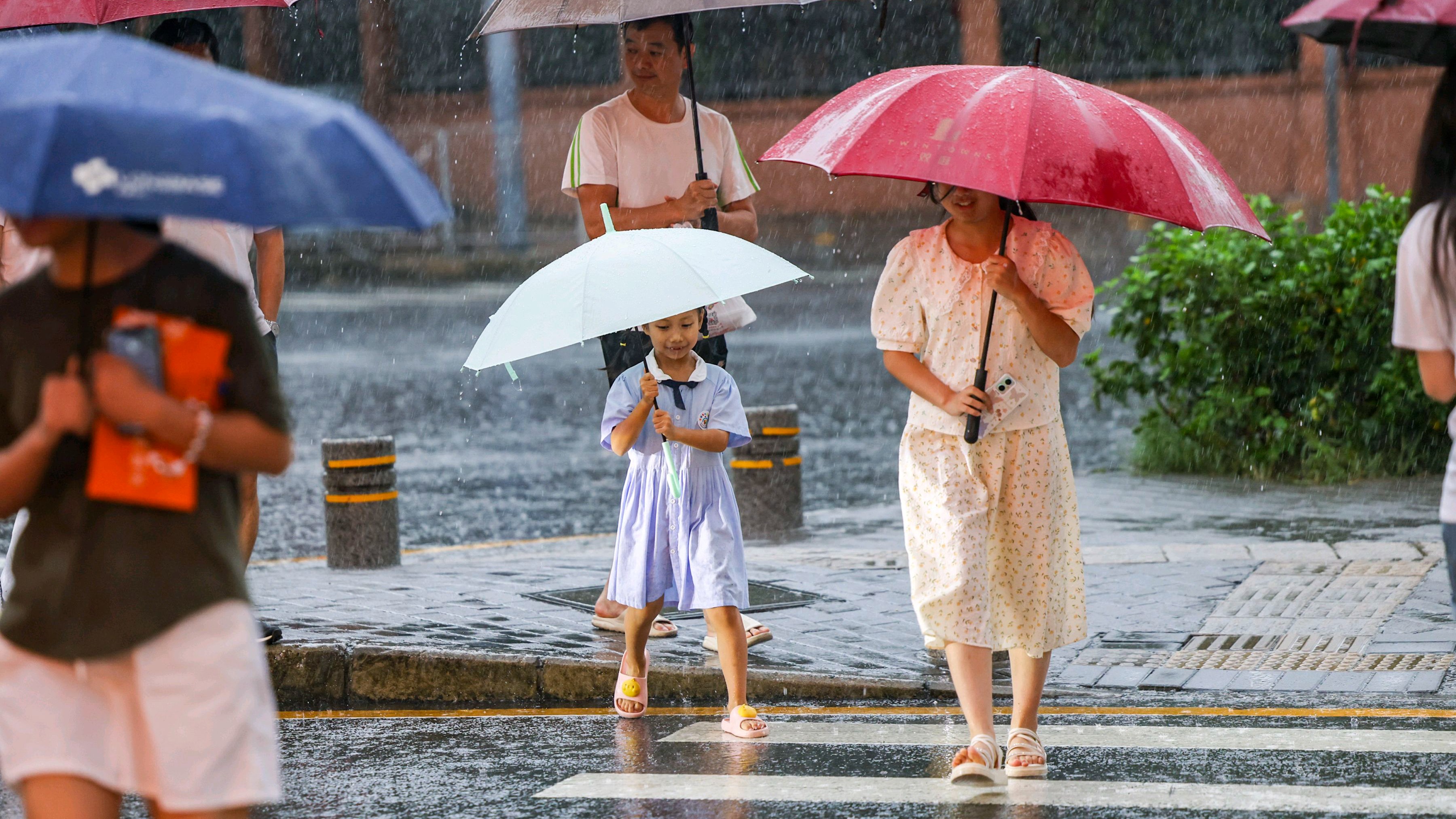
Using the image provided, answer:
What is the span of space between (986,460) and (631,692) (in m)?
1.63

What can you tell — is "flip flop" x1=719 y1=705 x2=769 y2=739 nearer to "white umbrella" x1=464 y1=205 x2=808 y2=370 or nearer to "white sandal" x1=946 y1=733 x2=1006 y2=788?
"white sandal" x1=946 y1=733 x2=1006 y2=788

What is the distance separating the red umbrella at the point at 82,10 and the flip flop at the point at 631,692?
2.80 meters

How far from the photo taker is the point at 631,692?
6.24 metres

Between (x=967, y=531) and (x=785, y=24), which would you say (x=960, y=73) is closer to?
(x=967, y=531)

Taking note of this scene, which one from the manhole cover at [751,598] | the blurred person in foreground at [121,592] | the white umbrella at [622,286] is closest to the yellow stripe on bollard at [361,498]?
the manhole cover at [751,598]

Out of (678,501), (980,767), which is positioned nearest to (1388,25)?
(980,767)

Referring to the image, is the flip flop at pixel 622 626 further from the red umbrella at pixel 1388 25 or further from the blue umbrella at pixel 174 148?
the blue umbrella at pixel 174 148

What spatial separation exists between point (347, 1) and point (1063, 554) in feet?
106

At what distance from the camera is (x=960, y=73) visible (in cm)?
532

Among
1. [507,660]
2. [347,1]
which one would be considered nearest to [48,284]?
[507,660]

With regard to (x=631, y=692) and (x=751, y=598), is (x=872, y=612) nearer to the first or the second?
(x=751, y=598)

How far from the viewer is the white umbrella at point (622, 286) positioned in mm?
5648

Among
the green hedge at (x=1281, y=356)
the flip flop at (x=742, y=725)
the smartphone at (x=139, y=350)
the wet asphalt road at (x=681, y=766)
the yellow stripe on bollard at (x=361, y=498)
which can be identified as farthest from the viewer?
the green hedge at (x=1281, y=356)

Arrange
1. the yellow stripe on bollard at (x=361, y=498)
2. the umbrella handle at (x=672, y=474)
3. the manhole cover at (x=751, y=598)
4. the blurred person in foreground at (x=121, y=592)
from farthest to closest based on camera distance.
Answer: the yellow stripe on bollard at (x=361, y=498) → the manhole cover at (x=751, y=598) → the umbrella handle at (x=672, y=474) → the blurred person in foreground at (x=121, y=592)
